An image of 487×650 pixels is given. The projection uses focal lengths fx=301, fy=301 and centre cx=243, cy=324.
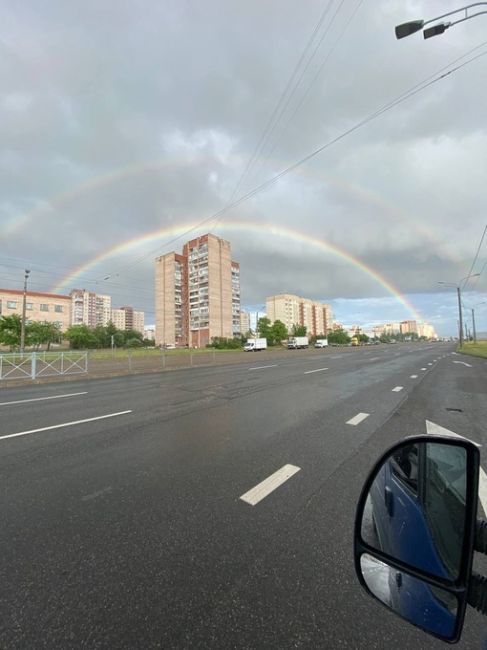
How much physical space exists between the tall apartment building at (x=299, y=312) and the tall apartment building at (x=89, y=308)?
264 feet

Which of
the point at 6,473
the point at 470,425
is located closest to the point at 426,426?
the point at 470,425

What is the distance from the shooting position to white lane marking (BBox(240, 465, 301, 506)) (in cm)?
317

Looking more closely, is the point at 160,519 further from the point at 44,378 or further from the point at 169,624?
the point at 44,378

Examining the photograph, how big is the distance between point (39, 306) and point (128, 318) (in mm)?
84974

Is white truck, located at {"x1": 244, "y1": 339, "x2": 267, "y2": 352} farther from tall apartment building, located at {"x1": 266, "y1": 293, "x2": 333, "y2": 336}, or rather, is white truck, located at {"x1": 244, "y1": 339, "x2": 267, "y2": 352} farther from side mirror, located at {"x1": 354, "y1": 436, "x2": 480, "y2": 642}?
tall apartment building, located at {"x1": 266, "y1": 293, "x2": 333, "y2": 336}

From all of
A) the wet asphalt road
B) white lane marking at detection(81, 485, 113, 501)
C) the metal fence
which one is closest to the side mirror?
the wet asphalt road

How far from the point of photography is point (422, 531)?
118 centimetres

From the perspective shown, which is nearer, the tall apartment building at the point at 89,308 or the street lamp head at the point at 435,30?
the street lamp head at the point at 435,30

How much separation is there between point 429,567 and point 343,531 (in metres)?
1.84

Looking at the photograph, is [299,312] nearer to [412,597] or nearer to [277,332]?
[277,332]

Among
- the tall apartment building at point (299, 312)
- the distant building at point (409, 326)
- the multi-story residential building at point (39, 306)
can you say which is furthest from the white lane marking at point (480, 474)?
the distant building at point (409, 326)

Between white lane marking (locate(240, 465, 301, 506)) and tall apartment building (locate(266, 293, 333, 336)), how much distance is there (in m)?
139

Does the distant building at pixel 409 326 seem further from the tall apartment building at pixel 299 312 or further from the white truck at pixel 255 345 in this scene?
the white truck at pixel 255 345

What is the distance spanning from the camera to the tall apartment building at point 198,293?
96438 mm
